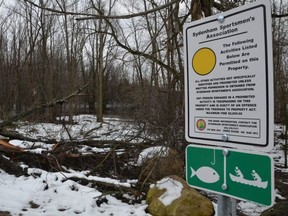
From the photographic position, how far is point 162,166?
7672mm

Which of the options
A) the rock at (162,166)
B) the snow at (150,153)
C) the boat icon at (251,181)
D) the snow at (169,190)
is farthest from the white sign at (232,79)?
the snow at (150,153)

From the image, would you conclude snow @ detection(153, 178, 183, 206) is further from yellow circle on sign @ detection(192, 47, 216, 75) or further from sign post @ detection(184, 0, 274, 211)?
yellow circle on sign @ detection(192, 47, 216, 75)

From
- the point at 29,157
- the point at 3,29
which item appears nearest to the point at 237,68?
the point at 29,157

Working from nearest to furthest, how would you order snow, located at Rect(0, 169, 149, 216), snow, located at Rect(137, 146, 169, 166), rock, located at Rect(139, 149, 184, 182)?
snow, located at Rect(0, 169, 149, 216), rock, located at Rect(139, 149, 184, 182), snow, located at Rect(137, 146, 169, 166)

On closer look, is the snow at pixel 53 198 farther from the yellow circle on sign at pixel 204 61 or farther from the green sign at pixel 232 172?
the yellow circle on sign at pixel 204 61

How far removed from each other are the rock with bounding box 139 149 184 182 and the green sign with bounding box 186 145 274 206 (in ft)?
18.4

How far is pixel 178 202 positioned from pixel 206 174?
4.52 m

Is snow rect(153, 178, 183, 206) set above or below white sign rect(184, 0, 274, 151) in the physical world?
below

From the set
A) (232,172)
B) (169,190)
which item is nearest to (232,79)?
(232,172)

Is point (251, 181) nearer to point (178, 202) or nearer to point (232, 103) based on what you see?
point (232, 103)

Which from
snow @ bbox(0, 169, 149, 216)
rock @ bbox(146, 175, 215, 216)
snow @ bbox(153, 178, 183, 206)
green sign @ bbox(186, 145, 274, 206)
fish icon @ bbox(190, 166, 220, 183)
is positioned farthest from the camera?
snow @ bbox(153, 178, 183, 206)

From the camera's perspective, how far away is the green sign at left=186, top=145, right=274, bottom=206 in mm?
1353

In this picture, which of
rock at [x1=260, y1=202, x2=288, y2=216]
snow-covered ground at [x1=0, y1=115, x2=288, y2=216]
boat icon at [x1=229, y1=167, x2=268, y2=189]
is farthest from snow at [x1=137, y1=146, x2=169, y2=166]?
boat icon at [x1=229, y1=167, x2=268, y2=189]

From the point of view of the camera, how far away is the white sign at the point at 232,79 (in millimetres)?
1364
